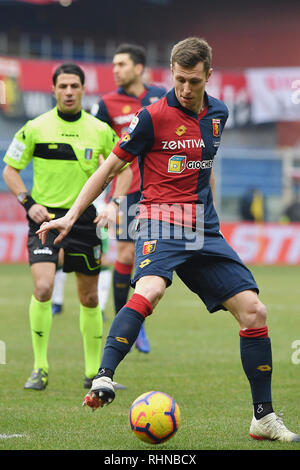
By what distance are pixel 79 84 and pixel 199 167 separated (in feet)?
6.70

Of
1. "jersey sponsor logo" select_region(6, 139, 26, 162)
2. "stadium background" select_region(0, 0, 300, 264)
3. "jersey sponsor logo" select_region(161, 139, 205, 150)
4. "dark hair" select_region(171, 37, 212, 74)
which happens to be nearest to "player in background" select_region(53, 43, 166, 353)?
"jersey sponsor logo" select_region(6, 139, 26, 162)

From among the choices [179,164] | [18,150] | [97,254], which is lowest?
[97,254]

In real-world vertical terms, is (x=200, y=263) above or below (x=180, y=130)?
below

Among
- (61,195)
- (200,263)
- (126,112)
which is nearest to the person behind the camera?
(200,263)

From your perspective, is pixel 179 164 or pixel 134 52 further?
pixel 134 52

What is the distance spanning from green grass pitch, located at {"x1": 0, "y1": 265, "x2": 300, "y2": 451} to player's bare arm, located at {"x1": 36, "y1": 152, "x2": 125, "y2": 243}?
3.82 feet

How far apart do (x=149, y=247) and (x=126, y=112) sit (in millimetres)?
3886

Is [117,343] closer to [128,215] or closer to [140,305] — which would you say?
[140,305]

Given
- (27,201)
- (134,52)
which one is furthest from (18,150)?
(134,52)

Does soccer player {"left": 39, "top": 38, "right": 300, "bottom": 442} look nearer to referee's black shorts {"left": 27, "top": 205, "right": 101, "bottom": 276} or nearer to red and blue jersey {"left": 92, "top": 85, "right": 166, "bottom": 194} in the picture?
referee's black shorts {"left": 27, "top": 205, "right": 101, "bottom": 276}

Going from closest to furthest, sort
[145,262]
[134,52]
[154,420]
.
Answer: [154,420]
[145,262]
[134,52]

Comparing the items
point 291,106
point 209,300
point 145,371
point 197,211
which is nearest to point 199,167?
point 197,211

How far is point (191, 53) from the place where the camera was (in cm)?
453

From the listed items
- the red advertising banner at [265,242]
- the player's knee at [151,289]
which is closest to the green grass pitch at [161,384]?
the player's knee at [151,289]
